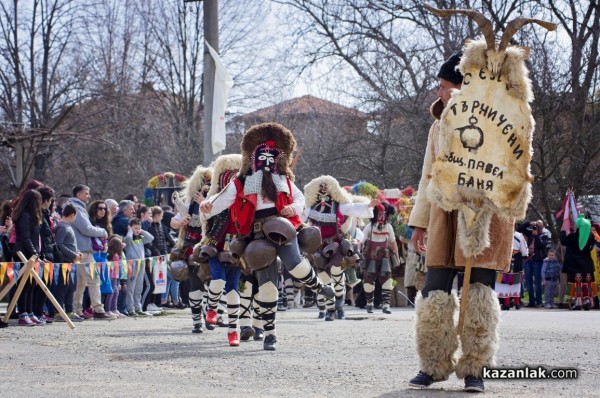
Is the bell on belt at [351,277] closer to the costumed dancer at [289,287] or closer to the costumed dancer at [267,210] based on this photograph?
Answer: the costumed dancer at [289,287]

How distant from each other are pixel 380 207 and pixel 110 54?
22563mm

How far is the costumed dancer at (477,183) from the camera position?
7.20m

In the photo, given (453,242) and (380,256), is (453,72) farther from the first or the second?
(380,256)

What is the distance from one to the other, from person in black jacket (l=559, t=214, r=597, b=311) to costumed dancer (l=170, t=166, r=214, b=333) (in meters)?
9.76

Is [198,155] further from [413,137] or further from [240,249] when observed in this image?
[240,249]

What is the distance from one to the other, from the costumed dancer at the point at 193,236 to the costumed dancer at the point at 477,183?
6288 millimetres

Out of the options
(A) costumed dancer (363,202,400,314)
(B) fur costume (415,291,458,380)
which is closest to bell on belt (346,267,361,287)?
(A) costumed dancer (363,202,400,314)

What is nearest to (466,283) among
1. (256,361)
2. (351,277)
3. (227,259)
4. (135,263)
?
(256,361)

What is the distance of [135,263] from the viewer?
17.7 metres

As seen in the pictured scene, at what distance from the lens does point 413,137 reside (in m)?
28.1

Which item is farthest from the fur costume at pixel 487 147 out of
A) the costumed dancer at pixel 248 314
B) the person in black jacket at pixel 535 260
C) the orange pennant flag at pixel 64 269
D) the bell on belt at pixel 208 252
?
the person in black jacket at pixel 535 260

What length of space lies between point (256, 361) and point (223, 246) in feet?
9.61

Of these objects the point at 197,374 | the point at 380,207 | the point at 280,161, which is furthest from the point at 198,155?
the point at 197,374

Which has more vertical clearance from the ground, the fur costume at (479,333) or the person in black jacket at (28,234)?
the person in black jacket at (28,234)
